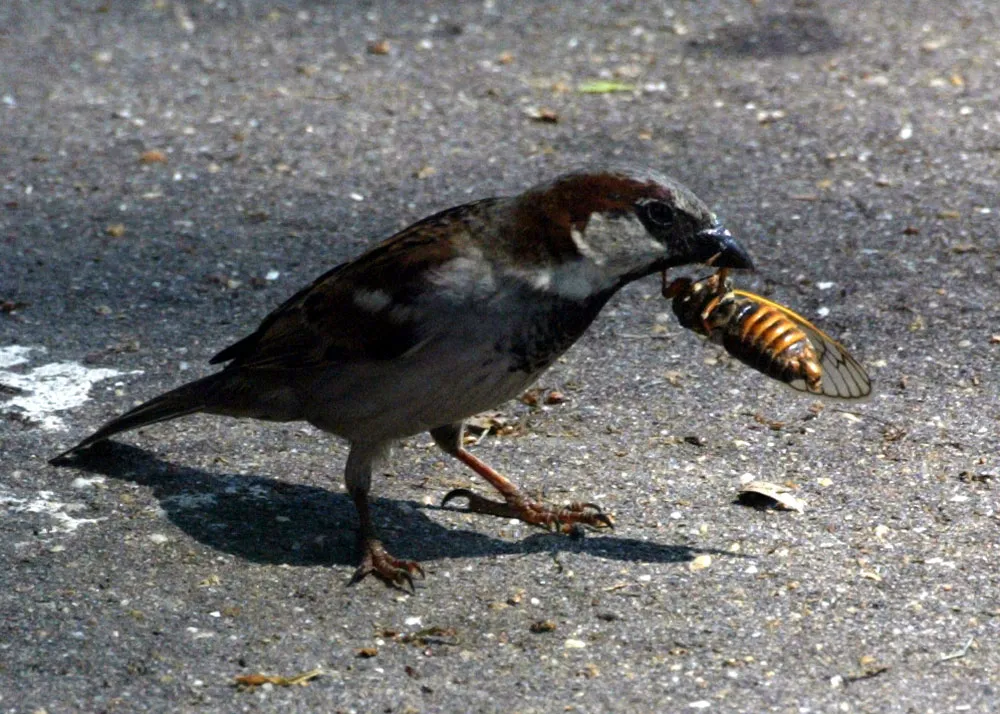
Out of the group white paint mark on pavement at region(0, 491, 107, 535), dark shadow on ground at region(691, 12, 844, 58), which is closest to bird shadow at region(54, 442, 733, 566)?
white paint mark on pavement at region(0, 491, 107, 535)

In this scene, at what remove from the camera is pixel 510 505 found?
4.74 m

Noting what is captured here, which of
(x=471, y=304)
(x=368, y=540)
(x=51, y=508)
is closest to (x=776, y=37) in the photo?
(x=471, y=304)

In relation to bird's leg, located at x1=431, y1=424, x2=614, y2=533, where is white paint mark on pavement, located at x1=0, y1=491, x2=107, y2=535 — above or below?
below

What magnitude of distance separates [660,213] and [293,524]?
1.48 metres

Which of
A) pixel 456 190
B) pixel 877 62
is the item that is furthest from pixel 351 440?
pixel 877 62

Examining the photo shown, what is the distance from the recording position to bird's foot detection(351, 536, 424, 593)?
171 inches

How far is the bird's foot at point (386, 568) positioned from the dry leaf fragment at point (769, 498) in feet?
3.47

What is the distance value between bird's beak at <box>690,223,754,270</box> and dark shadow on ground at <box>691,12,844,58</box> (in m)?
4.38

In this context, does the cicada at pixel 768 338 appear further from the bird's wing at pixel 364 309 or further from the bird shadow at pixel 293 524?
the bird's wing at pixel 364 309

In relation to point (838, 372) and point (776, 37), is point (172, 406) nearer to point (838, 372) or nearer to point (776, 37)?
point (838, 372)

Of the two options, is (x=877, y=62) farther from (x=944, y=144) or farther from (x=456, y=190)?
(x=456, y=190)

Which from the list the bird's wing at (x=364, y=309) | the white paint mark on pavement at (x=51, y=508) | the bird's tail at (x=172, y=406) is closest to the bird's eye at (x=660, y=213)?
the bird's wing at (x=364, y=309)

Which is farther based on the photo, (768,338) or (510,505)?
(510,505)

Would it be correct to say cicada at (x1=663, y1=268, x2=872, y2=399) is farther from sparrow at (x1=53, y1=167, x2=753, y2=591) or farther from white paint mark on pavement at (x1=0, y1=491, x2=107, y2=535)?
white paint mark on pavement at (x1=0, y1=491, x2=107, y2=535)
